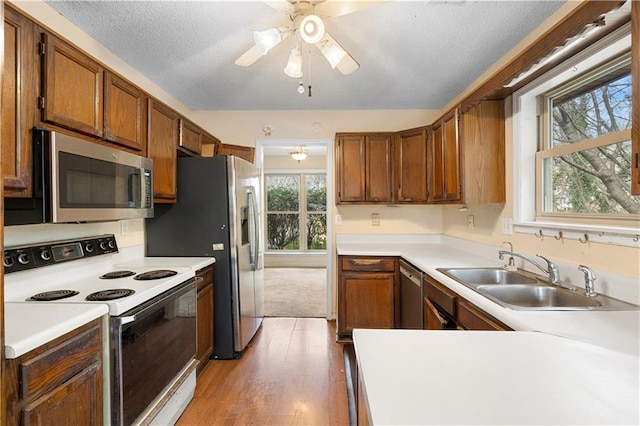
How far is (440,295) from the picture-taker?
6.42ft

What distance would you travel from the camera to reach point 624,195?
156cm

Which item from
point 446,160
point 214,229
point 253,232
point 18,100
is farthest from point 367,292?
point 18,100

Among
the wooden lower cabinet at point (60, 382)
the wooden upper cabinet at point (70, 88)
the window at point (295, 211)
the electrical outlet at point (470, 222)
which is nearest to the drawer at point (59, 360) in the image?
the wooden lower cabinet at point (60, 382)

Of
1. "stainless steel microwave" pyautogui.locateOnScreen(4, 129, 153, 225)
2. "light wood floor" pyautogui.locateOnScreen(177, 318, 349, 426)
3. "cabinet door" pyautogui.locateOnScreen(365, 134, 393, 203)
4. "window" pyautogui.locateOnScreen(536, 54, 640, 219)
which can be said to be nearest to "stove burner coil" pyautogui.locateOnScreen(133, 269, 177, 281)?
"stainless steel microwave" pyautogui.locateOnScreen(4, 129, 153, 225)

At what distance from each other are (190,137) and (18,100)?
154 cm

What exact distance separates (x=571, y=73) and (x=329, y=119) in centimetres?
227

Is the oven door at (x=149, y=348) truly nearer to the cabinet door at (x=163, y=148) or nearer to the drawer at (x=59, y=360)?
the drawer at (x=59, y=360)

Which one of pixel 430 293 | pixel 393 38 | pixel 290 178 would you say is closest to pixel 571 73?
pixel 393 38

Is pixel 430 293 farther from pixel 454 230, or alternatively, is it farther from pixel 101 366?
pixel 101 366

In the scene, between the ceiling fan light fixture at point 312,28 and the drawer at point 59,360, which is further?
the ceiling fan light fixture at point 312,28

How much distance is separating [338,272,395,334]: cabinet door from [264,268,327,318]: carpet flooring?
2.94 feet

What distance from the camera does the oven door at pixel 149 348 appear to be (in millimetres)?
1419

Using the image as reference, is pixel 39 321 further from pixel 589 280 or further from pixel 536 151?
pixel 536 151

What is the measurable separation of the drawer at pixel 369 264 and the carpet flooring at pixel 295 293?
1117 mm
